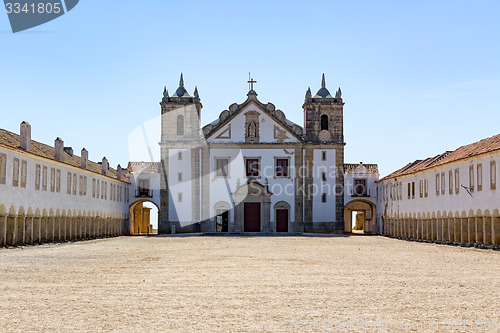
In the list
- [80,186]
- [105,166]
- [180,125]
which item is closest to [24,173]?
[80,186]

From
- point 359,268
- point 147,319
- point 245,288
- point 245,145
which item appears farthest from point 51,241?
point 147,319

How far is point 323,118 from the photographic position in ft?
173

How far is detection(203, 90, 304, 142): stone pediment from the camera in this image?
51.2 m

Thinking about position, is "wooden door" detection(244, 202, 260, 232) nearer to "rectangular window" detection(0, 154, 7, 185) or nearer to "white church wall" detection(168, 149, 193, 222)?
"white church wall" detection(168, 149, 193, 222)

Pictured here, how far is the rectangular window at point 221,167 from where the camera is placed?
51.4m

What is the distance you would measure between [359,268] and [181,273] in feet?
16.1

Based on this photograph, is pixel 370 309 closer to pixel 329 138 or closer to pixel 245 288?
pixel 245 288

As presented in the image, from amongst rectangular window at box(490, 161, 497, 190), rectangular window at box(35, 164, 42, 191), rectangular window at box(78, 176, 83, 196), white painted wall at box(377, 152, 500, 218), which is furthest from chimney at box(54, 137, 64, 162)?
rectangular window at box(490, 161, 497, 190)

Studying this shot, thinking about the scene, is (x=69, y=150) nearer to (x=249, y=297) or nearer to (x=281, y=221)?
(x=281, y=221)

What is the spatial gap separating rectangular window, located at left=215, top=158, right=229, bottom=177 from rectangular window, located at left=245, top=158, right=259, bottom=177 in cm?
164

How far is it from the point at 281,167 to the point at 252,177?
8.16 feet

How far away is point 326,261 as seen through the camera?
20.0 metres

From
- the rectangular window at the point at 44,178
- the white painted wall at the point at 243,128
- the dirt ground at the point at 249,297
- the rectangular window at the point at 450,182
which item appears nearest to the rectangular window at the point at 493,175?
the rectangular window at the point at 450,182

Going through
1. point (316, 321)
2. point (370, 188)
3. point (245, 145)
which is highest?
point (245, 145)
